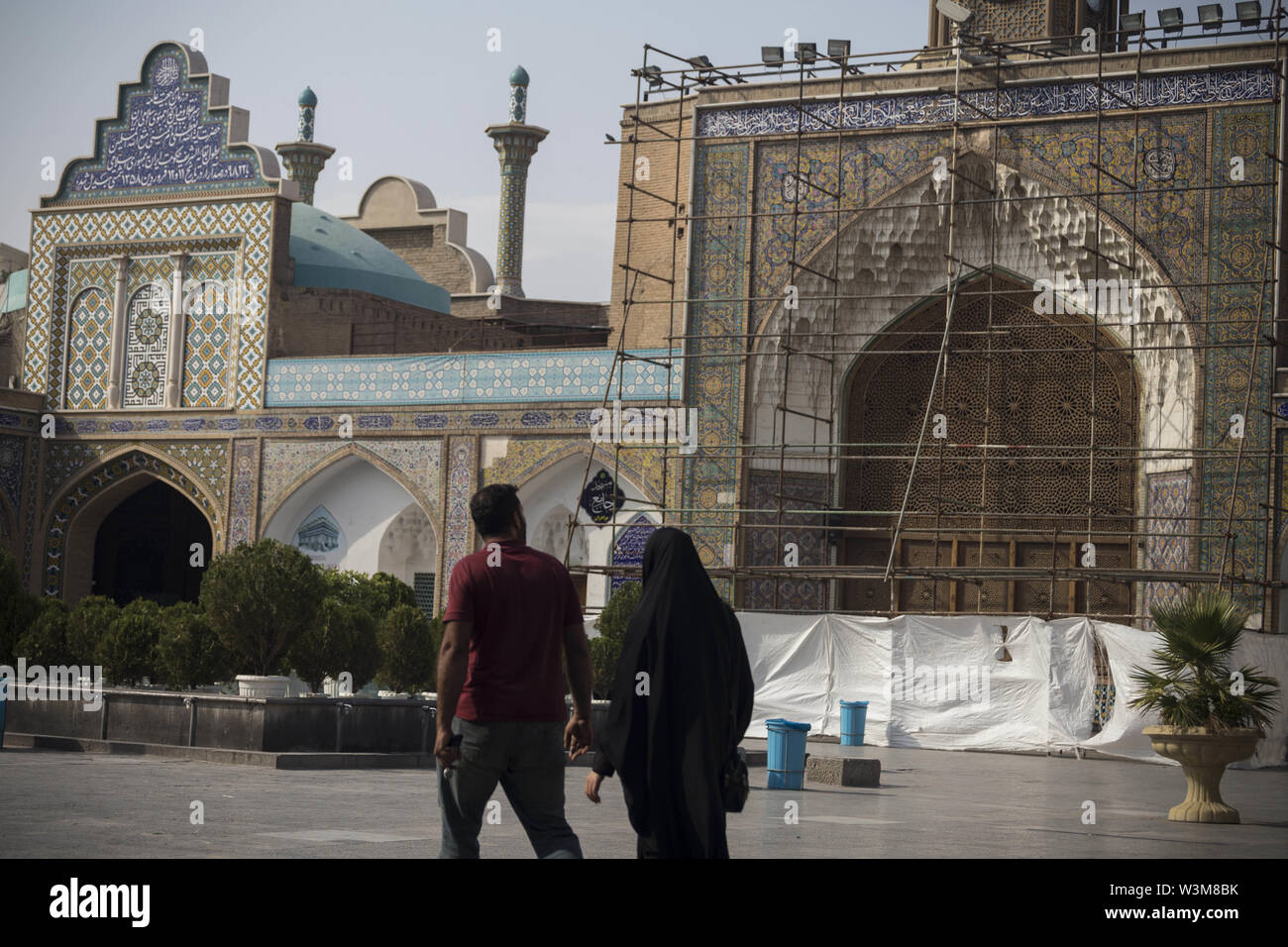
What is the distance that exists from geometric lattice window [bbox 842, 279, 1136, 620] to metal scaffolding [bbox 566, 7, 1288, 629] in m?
0.04

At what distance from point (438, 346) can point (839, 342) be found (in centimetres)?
712

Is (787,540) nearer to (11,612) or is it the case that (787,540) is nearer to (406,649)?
(406,649)

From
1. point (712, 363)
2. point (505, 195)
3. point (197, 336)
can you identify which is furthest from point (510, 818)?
point (505, 195)

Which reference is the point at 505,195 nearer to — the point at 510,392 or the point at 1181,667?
the point at 510,392

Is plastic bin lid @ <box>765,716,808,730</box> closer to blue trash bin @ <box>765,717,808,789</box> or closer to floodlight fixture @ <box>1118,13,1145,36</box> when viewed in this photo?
blue trash bin @ <box>765,717,808,789</box>

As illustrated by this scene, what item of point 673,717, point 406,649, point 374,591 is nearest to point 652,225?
point 374,591

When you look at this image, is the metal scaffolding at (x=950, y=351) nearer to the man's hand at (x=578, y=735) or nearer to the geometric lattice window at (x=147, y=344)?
the geometric lattice window at (x=147, y=344)

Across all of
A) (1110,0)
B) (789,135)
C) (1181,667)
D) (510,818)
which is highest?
(1110,0)

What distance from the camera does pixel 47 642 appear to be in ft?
41.9

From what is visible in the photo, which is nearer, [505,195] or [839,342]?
[839,342]

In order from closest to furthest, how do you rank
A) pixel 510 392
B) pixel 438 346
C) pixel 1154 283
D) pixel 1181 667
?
pixel 1181 667
pixel 1154 283
pixel 510 392
pixel 438 346

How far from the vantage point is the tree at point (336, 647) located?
12625 mm

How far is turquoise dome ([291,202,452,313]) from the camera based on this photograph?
23.9 meters
